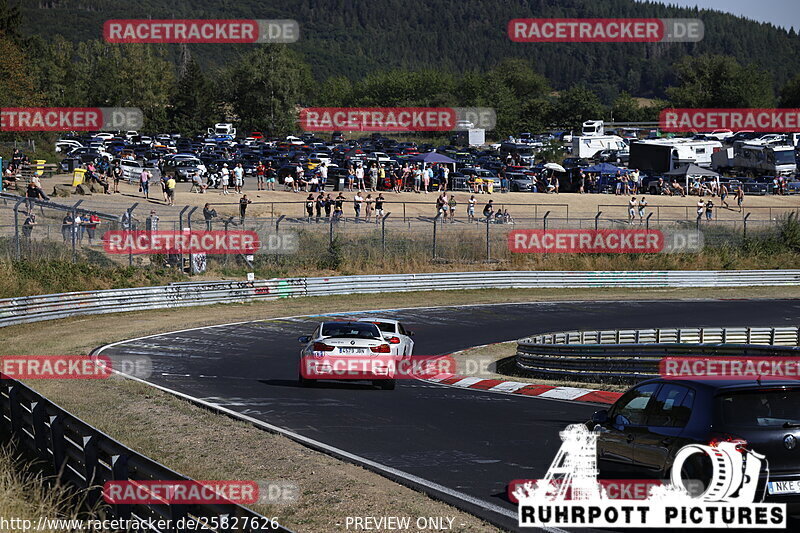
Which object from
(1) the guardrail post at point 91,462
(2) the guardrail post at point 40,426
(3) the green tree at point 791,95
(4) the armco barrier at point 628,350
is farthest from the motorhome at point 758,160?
(3) the green tree at point 791,95

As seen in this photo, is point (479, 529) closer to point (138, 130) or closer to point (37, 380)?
point (37, 380)

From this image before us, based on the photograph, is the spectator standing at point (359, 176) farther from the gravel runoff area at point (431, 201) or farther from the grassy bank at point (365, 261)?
the grassy bank at point (365, 261)

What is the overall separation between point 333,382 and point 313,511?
9519 millimetres

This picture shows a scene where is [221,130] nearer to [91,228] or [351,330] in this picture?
[91,228]

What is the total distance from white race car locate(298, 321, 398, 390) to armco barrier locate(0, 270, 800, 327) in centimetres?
1432

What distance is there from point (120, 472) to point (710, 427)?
4832 mm

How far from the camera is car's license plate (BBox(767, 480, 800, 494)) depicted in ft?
A: 26.5

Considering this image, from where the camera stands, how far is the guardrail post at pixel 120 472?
793 cm

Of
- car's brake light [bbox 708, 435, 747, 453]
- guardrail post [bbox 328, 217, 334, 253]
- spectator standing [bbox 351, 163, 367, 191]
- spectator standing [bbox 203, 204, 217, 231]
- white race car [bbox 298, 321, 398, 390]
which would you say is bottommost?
white race car [bbox 298, 321, 398, 390]

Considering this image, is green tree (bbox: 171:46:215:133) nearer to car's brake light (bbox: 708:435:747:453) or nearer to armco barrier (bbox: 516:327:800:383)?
armco barrier (bbox: 516:327:800:383)

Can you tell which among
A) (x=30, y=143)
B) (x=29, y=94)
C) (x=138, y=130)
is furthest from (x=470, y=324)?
(x=138, y=130)

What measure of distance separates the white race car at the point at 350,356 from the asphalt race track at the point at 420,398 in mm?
343

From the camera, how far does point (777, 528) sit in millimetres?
8305

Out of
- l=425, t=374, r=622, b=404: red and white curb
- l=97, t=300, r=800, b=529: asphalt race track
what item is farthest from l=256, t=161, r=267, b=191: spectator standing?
l=425, t=374, r=622, b=404: red and white curb
